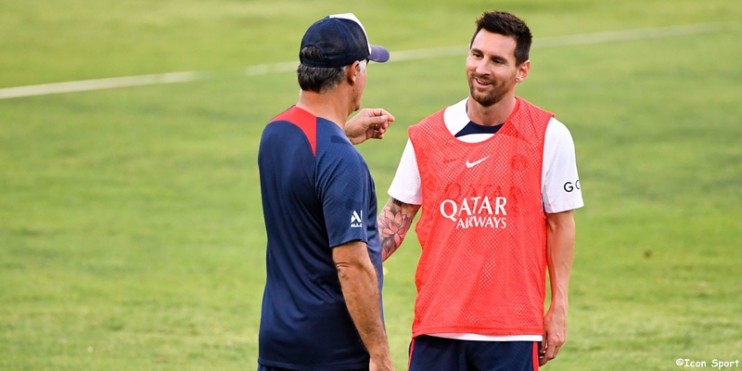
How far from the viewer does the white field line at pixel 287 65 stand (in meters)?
20.8

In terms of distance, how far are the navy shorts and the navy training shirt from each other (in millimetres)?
556

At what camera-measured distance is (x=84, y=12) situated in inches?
1104

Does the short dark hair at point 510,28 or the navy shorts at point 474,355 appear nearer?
the navy shorts at point 474,355

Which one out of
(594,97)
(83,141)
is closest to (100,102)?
(83,141)

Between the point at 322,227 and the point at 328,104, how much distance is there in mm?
507

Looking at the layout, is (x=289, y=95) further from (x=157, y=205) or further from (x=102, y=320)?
(x=102, y=320)

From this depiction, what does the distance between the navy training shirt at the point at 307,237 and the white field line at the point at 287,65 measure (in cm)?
1583

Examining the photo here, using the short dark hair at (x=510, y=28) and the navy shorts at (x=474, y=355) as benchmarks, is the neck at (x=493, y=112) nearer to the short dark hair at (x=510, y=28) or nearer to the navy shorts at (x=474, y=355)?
the short dark hair at (x=510, y=28)

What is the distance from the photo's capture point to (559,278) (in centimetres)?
571

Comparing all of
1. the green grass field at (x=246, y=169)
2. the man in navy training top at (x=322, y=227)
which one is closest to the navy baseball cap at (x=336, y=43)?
the man in navy training top at (x=322, y=227)

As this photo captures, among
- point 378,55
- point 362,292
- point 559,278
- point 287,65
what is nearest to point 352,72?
point 378,55

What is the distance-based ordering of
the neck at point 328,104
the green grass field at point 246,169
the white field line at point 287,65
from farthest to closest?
1. the white field line at point 287,65
2. the green grass field at point 246,169
3. the neck at point 328,104

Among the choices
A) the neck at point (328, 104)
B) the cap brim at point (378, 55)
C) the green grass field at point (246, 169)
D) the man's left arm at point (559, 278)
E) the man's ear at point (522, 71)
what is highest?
the cap brim at point (378, 55)

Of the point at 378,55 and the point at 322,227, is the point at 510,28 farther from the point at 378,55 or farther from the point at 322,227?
the point at 322,227
